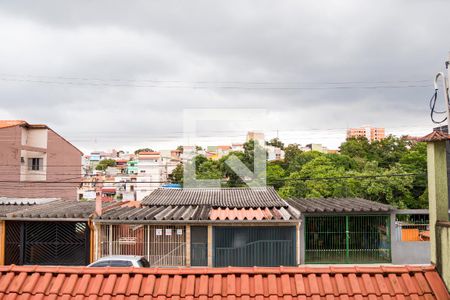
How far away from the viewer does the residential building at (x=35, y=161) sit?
30.5 meters

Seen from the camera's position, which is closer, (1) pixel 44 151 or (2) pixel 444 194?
(2) pixel 444 194

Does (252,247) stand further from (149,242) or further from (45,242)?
(45,242)

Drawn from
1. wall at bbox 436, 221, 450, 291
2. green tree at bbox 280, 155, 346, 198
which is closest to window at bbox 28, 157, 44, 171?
green tree at bbox 280, 155, 346, 198

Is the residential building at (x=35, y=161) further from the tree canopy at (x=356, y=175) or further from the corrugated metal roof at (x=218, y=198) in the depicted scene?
the tree canopy at (x=356, y=175)

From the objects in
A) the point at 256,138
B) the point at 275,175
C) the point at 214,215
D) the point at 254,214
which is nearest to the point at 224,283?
the point at 214,215

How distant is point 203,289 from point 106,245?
13729 millimetres

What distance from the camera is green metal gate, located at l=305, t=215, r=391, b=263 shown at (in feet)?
56.3

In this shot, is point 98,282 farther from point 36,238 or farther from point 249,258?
point 36,238

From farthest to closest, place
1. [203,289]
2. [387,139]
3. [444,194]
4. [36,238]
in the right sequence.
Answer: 1. [387,139]
2. [36,238]
3. [444,194]
4. [203,289]

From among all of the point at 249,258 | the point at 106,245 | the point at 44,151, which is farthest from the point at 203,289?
the point at 44,151

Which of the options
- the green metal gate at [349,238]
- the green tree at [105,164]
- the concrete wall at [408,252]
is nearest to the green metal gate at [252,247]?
the green metal gate at [349,238]

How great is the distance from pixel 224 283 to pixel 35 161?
114ft

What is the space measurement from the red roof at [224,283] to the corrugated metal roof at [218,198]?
50.8ft

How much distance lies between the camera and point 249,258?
1566 cm
